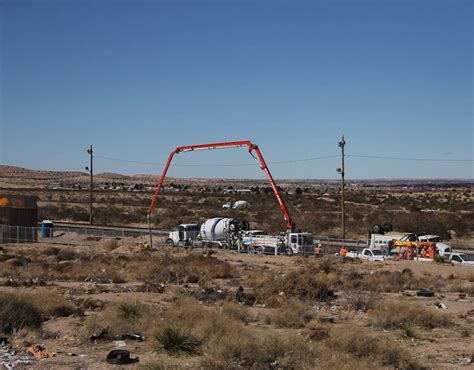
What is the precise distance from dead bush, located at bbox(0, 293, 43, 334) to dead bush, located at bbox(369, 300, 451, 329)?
10.2m

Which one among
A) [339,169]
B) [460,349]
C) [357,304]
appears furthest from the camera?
[339,169]

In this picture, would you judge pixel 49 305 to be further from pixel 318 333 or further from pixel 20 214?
pixel 20 214

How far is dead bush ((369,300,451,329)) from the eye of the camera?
2048 cm

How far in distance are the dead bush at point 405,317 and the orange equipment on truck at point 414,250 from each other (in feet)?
76.0

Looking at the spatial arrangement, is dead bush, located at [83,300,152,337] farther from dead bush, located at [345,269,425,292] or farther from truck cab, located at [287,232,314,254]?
truck cab, located at [287,232,314,254]

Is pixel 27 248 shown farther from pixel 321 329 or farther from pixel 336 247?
pixel 321 329

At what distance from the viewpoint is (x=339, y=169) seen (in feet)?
207

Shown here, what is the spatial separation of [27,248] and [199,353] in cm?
3692

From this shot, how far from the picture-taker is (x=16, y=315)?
19125mm

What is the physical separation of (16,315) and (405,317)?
1171 cm

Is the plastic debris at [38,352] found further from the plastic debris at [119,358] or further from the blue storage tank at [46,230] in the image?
the blue storage tank at [46,230]

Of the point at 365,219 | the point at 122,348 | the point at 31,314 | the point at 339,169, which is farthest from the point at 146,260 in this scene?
the point at 365,219

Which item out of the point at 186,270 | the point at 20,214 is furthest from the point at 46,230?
the point at 186,270

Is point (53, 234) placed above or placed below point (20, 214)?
below
